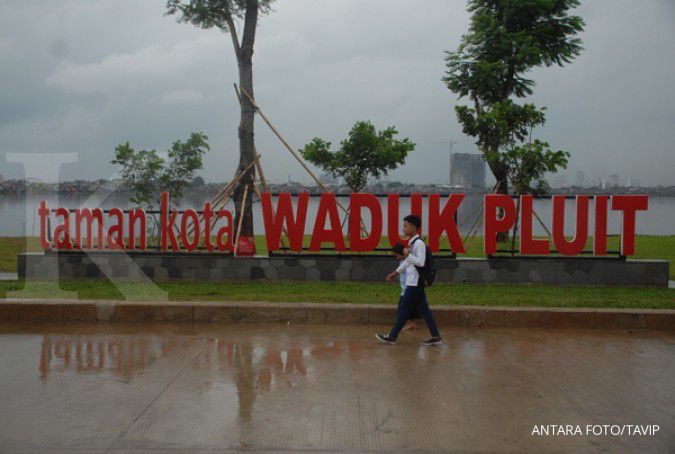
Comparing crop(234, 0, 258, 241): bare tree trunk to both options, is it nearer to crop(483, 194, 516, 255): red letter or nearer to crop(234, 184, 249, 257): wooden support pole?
crop(234, 184, 249, 257): wooden support pole

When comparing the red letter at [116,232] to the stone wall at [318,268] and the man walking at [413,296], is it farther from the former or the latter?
the man walking at [413,296]

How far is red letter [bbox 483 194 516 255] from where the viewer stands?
12.7 m

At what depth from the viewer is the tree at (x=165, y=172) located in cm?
1911

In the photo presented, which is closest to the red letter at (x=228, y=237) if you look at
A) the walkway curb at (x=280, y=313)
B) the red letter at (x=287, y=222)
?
the red letter at (x=287, y=222)

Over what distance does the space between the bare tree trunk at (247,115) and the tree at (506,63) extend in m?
6.88

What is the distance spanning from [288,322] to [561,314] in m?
3.86

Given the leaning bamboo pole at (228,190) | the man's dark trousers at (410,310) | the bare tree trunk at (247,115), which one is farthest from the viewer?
the bare tree trunk at (247,115)

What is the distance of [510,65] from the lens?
19.8 m

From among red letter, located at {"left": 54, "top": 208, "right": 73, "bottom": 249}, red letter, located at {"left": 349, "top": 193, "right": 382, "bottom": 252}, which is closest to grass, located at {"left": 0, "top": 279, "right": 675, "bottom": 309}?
red letter, located at {"left": 349, "top": 193, "right": 382, "bottom": 252}

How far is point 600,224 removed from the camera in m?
12.7

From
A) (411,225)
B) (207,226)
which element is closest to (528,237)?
(411,225)

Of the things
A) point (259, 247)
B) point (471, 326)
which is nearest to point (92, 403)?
point (471, 326)

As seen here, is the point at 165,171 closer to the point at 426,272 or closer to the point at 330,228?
the point at 330,228

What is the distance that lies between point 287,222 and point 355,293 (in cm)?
245
